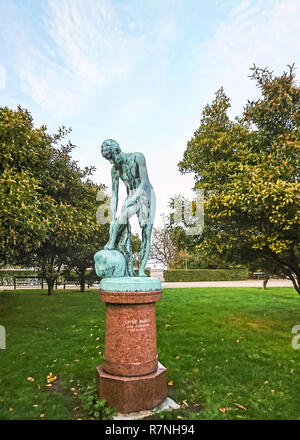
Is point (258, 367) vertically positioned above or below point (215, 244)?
below

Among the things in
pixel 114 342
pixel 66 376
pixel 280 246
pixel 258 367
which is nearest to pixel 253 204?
pixel 280 246

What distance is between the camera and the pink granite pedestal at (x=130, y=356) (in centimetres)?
376

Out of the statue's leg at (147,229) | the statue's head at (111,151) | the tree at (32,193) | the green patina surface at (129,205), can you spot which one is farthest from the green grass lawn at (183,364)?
the statue's head at (111,151)

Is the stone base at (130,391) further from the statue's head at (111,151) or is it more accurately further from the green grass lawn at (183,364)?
the statue's head at (111,151)

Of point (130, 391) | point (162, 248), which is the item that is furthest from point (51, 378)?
point (162, 248)

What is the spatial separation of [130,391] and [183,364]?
2.11m

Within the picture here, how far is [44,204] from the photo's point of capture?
8.92 m

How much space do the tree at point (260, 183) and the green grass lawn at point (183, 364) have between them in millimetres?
2194

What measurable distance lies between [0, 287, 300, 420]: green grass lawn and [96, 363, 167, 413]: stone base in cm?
24

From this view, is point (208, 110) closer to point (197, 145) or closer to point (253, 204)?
point (197, 145)

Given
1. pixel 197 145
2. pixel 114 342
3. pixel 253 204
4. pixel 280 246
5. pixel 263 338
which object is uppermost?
pixel 197 145

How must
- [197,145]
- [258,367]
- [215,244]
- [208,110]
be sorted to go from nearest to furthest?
[258,367] → [215,244] → [197,145] → [208,110]

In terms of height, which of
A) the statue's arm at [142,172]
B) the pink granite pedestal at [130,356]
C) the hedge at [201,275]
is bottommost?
the hedge at [201,275]
